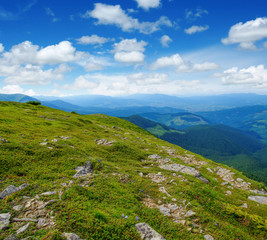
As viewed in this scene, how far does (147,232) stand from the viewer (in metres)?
7.02

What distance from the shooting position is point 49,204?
24.6 feet

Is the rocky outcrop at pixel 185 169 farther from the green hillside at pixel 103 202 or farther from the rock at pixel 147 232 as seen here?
the rock at pixel 147 232

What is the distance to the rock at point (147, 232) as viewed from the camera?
6.82m

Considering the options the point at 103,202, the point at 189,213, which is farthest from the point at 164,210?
the point at 103,202

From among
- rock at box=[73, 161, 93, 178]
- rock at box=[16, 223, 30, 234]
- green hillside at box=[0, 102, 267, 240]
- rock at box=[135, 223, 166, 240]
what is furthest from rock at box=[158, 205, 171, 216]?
rock at box=[16, 223, 30, 234]

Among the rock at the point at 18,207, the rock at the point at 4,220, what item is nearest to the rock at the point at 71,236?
the rock at the point at 4,220

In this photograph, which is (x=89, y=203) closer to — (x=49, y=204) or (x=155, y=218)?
(x=49, y=204)

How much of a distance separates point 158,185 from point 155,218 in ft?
13.1

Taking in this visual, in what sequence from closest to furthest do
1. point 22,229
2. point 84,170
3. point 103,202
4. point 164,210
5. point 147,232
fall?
point 22,229
point 147,232
point 103,202
point 164,210
point 84,170

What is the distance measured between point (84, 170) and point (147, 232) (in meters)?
7.00

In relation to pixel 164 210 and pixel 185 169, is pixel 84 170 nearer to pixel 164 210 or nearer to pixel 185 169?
pixel 164 210

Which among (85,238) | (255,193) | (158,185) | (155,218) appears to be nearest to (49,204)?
(85,238)

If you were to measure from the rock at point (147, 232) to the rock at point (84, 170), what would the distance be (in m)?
5.92

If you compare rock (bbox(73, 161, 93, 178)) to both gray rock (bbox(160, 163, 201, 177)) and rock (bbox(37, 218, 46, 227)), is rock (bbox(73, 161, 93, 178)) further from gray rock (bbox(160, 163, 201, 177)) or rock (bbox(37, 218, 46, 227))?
gray rock (bbox(160, 163, 201, 177))
